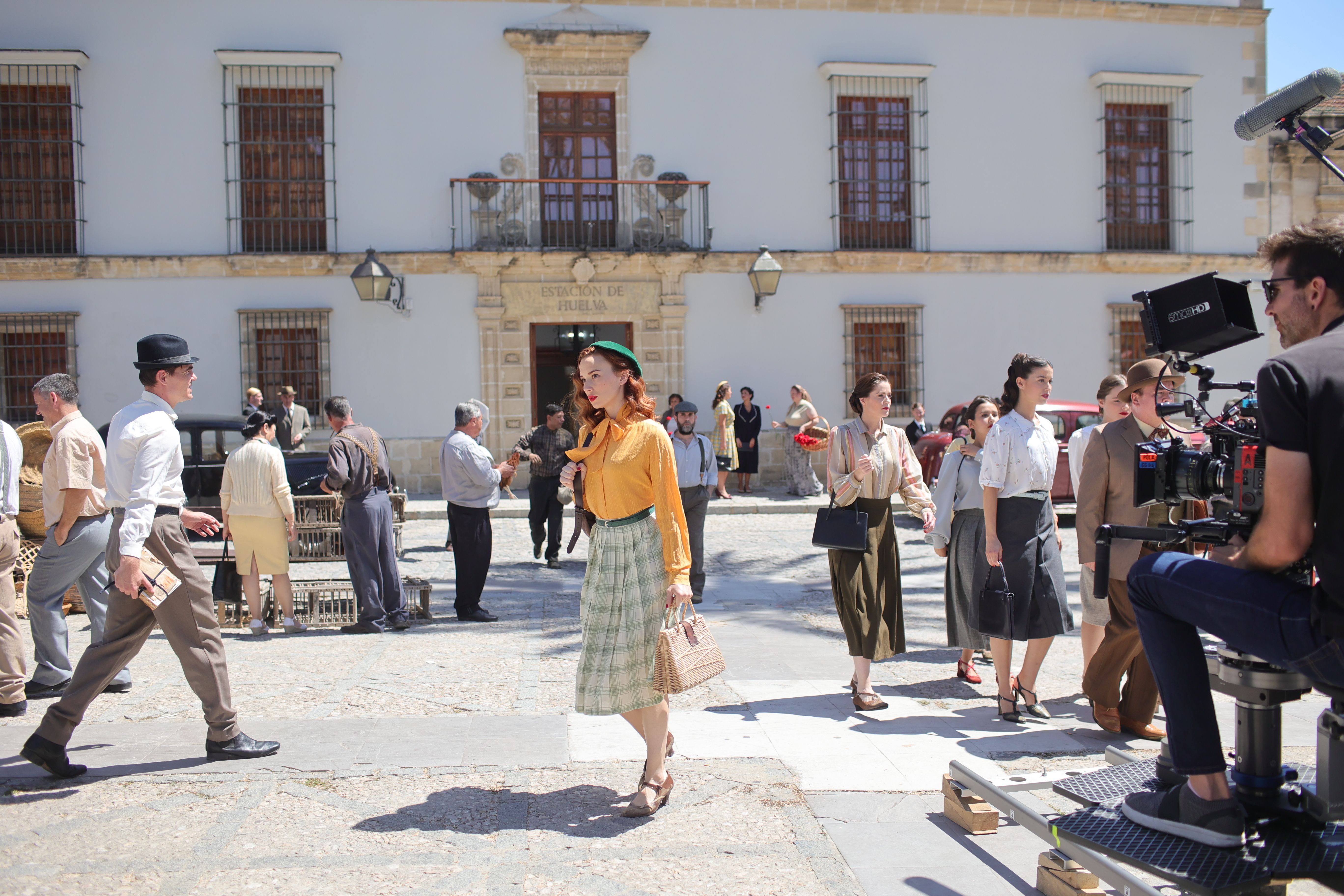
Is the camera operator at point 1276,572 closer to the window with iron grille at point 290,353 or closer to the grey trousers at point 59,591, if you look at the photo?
the grey trousers at point 59,591

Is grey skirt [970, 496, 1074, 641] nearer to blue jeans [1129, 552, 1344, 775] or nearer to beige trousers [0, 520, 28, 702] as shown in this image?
blue jeans [1129, 552, 1344, 775]

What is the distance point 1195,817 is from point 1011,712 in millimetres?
2424

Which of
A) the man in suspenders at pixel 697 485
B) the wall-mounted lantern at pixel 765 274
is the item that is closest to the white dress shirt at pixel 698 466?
the man in suspenders at pixel 697 485

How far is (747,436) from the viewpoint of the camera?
17.2 metres

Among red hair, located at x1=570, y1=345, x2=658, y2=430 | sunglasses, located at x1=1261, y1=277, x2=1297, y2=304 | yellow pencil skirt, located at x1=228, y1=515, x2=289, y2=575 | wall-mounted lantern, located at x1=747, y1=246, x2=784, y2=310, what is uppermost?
wall-mounted lantern, located at x1=747, y1=246, x2=784, y2=310

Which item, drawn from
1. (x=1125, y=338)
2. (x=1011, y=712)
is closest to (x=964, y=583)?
(x=1011, y=712)

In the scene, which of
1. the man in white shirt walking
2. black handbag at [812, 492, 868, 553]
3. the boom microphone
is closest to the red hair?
black handbag at [812, 492, 868, 553]

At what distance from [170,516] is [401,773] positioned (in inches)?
60.5

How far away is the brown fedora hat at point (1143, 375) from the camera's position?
464 cm

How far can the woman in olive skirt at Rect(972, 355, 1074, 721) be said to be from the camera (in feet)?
17.0

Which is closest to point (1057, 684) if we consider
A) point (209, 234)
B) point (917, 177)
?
point (917, 177)

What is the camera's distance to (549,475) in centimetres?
1059

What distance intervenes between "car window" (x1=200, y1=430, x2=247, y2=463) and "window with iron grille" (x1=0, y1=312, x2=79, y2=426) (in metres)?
6.70

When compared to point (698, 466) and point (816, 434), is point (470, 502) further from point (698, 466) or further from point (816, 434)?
point (816, 434)
